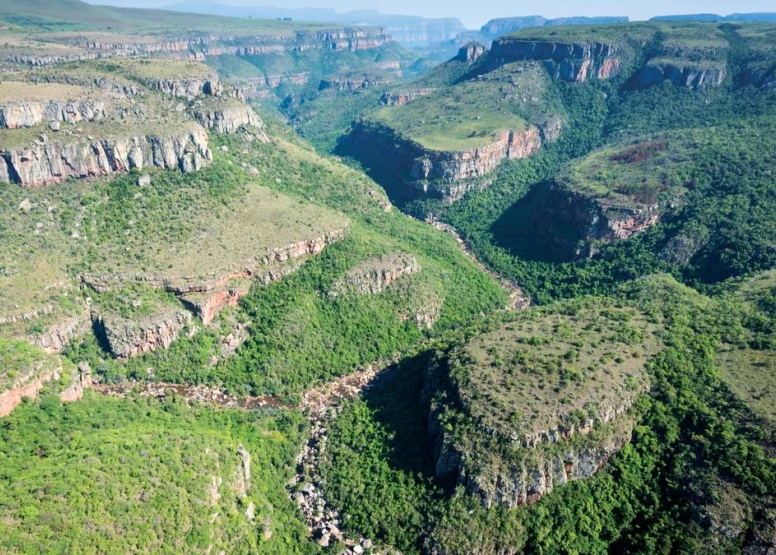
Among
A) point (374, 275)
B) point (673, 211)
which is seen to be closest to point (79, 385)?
point (374, 275)

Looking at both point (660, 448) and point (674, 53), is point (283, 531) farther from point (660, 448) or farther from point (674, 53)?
point (674, 53)

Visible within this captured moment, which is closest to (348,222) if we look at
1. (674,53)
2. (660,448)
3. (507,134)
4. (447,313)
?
(447,313)

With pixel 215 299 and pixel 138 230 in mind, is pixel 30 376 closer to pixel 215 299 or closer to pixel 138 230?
pixel 215 299

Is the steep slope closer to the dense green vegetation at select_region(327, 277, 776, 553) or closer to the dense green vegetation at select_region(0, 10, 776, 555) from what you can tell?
the dense green vegetation at select_region(0, 10, 776, 555)

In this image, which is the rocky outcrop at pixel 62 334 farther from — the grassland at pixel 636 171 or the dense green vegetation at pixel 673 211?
the grassland at pixel 636 171

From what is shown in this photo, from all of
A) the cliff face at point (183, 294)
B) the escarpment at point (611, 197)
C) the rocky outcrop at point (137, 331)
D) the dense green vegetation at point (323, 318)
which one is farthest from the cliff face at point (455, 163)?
the rocky outcrop at point (137, 331)

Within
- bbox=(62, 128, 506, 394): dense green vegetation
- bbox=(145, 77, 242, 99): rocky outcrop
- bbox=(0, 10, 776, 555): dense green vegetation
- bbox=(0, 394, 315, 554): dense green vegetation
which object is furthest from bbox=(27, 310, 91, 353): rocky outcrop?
bbox=(145, 77, 242, 99): rocky outcrop
